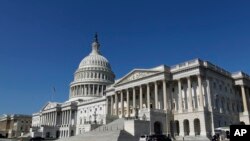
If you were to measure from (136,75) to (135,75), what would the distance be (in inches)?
18.4

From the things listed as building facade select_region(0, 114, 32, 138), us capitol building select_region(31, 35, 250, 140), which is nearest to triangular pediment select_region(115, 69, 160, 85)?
us capitol building select_region(31, 35, 250, 140)

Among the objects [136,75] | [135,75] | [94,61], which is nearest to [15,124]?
[94,61]

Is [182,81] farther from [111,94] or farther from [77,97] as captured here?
[77,97]

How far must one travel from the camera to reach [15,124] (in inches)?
6280

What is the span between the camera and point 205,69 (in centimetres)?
6425

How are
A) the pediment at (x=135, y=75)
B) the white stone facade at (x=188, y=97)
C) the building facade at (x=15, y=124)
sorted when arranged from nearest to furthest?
the white stone facade at (x=188, y=97) < the pediment at (x=135, y=75) < the building facade at (x=15, y=124)

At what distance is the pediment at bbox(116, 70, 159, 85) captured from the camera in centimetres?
7244

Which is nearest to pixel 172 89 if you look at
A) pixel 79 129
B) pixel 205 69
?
pixel 205 69

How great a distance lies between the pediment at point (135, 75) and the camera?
72438mm

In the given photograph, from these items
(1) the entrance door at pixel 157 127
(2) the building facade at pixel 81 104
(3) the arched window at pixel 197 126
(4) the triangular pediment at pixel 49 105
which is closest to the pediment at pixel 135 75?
(1) the entrance door at pixel 157 127

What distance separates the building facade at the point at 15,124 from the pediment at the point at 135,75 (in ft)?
332

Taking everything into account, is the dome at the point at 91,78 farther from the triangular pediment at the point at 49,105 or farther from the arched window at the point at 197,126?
the arched window at the point at 197,126

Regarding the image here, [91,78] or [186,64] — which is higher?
[91,78]

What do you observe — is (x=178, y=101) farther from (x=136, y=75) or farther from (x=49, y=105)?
(x=49, y=105)
